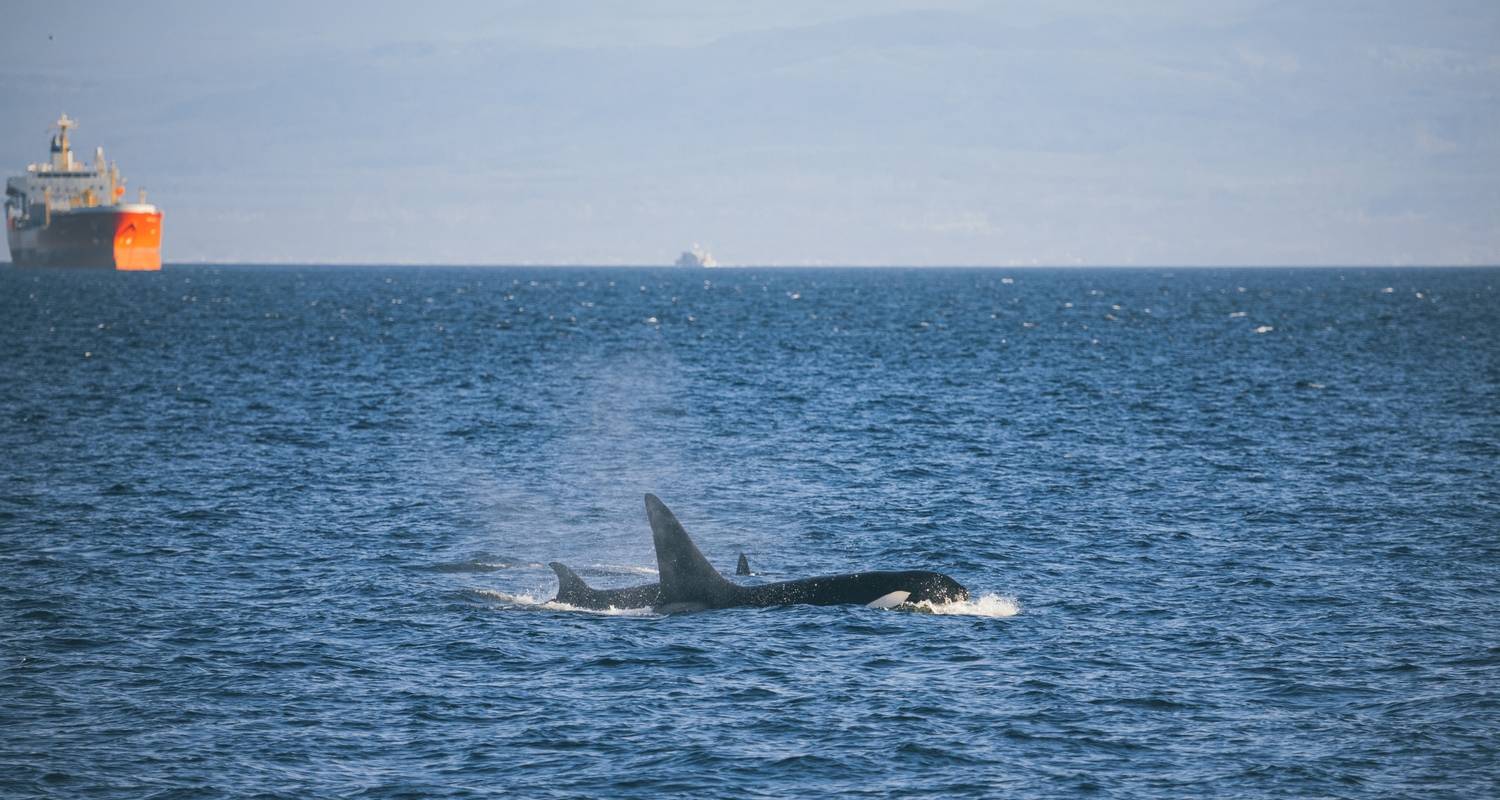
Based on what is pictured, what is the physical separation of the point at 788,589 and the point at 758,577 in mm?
2884

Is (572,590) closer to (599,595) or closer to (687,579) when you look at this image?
(599,595)

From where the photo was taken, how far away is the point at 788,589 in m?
28.3

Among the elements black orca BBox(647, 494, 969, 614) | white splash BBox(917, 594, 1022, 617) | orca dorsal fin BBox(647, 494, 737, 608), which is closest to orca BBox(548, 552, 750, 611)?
black orca BBox(647, 494, 969, 614)

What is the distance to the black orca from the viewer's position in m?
27.8

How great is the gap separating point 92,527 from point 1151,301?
17568 centimetres

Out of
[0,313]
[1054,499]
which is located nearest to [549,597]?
[1054,499]

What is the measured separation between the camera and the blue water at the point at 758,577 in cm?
2042

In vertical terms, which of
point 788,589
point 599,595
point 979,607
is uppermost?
point 788,589

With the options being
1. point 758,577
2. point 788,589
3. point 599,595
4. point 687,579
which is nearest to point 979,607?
point 788,589

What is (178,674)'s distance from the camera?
23.9 metres

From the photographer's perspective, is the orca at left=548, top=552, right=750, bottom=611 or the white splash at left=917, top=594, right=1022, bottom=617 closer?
the white splash at left=917, top=594, right=1022, bottom=617

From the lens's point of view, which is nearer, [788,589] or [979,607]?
[788,589]

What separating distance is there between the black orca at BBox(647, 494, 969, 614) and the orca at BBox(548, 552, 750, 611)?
277 millimetres

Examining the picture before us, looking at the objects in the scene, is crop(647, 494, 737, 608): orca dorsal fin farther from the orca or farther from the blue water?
the blue water
